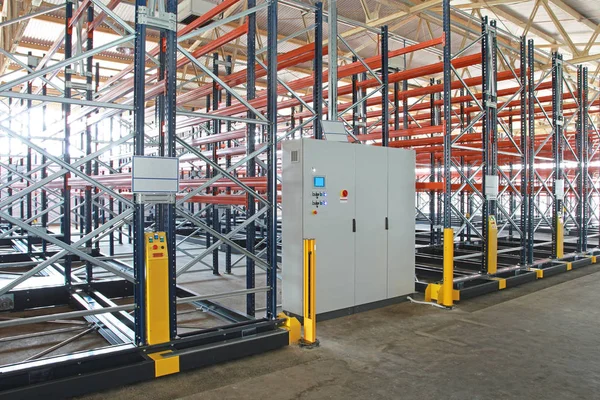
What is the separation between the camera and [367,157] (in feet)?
21.8

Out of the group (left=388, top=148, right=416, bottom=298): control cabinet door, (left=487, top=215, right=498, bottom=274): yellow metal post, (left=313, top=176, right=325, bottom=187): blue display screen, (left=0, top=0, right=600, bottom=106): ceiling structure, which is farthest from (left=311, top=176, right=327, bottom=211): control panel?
(left=0, top=0, right=600, bottom=106): ceiling structure

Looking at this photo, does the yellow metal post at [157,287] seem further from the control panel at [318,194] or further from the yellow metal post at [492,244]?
the yellow metal post at [492,244]

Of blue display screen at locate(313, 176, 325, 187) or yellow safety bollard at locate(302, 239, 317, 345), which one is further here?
blue display screen at locate(313, 176, 325, 187)

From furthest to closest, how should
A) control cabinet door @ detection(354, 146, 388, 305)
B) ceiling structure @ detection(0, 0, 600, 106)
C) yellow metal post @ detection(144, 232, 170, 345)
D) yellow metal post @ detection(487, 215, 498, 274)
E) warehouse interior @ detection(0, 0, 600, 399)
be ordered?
1. ceiling structure @ detection(0, 0, 600, 106)
2. yellow metal post @ detection(487, 215, 498, 274)
3. control cabinet door @ detection(354, 146, 388, 305)
4. yellow metal post @ detection(144, 232, 170, 345)
5. warehouse interior @ detection(0, 0, 600, 399)

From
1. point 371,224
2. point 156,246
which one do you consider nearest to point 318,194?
point 371,224

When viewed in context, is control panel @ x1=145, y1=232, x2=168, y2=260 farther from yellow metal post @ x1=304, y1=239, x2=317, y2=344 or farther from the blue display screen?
the blue display screen

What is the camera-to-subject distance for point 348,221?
21.0ft

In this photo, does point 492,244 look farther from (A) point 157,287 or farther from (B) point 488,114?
(A) point 157,287

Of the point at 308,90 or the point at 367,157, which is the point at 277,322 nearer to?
the point at 367,157

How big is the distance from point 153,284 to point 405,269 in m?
4.33

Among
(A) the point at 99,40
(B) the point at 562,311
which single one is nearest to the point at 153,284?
(B) the point at 562,311

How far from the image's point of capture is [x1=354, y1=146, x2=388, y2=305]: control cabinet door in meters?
6.56

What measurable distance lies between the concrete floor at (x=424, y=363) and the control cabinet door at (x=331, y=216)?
0.45 meters

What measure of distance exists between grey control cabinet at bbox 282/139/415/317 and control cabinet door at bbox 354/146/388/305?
0.05 feet
